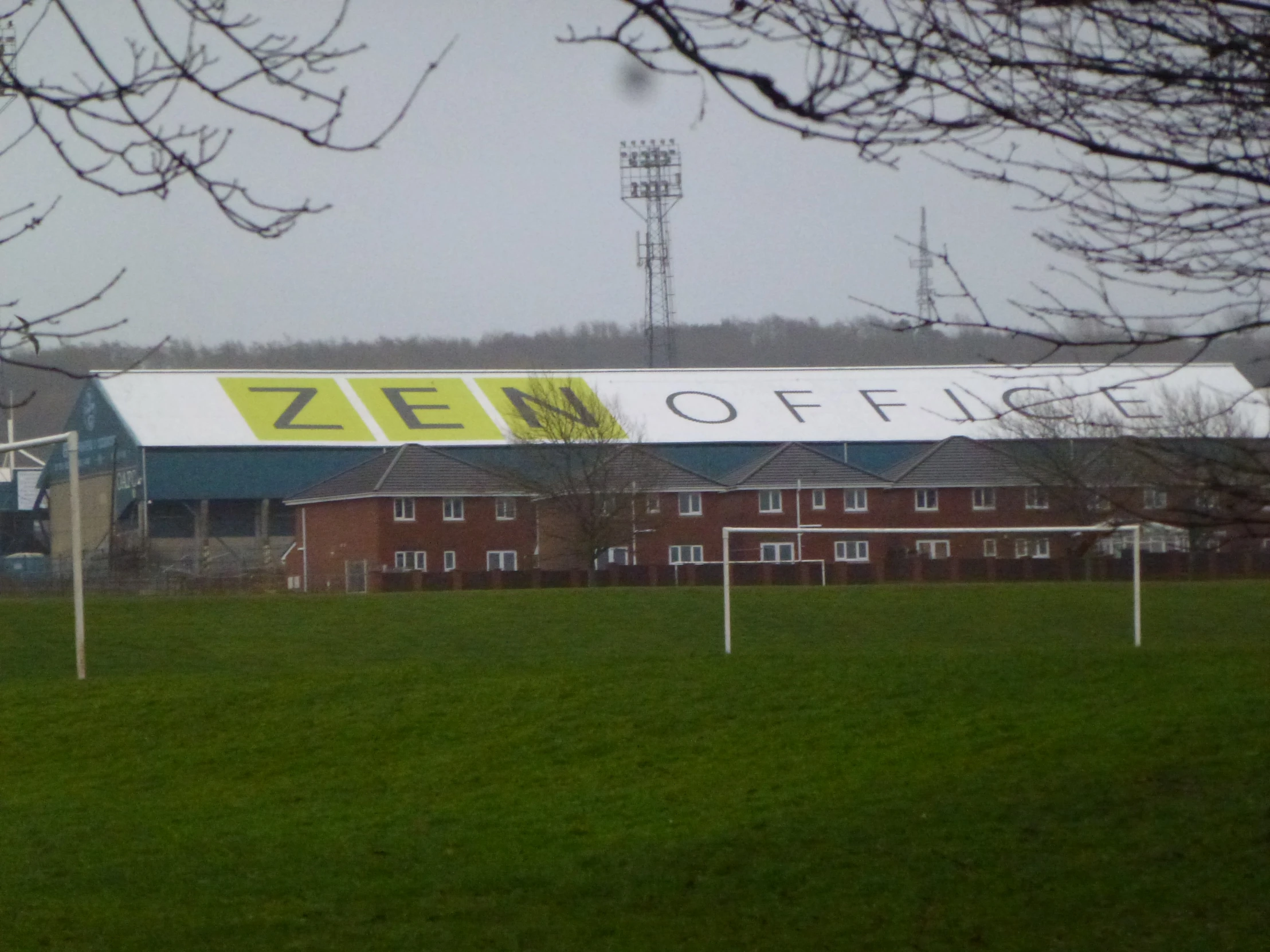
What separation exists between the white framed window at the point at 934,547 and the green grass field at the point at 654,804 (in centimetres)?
2935

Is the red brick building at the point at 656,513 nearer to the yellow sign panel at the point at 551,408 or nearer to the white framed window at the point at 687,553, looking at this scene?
the white framed window at the point at 687,553

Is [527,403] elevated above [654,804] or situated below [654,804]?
above

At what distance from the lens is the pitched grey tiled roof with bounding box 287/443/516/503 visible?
1948 inches

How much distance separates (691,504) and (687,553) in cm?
161

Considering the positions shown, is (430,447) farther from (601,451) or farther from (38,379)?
(38,379)

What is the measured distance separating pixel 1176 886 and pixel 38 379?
6.21 m

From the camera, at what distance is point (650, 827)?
1020 cm

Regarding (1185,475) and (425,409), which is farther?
(425,409)

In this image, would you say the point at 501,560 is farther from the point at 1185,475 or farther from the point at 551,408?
the point at 1185,475

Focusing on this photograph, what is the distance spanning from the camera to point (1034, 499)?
40719 millimetres

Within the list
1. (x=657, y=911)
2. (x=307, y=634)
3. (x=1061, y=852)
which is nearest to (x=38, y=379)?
(x=657, y=911)

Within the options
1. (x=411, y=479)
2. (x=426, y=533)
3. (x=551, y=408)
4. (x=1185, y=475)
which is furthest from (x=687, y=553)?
(x=1185, y=475)

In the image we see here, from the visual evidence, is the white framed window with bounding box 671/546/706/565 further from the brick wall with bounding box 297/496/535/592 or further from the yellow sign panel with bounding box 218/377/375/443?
the yellow sign panel with bounding box 218/377/375/443

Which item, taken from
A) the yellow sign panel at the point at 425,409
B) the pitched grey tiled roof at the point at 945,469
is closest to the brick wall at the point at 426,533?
the yellow sign panel at the point at 425,409
